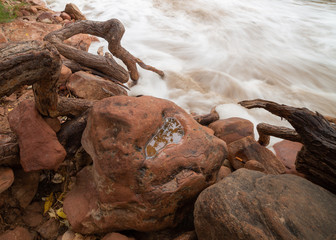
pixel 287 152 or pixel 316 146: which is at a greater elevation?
pixel 316 146

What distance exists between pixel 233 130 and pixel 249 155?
434 mm

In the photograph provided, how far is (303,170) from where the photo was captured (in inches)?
87.8

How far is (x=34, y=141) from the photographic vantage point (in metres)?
2.07

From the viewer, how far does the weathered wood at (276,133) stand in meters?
2.52

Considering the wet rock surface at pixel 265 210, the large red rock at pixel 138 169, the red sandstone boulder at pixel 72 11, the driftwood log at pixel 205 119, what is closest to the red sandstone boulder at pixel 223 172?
the large red rock at pixel 138 169

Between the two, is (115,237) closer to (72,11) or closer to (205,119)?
(205,119)

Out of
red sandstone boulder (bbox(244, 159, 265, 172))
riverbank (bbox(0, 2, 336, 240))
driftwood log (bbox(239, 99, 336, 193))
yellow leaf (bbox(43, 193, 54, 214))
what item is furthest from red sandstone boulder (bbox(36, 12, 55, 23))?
driftwood log (bbox(239, 99, 336, 193))

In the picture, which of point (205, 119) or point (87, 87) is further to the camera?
point (205, 119)

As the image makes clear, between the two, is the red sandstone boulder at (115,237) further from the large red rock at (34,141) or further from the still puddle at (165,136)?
the large red rock at (34,141)

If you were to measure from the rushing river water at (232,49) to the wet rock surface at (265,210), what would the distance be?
2256 mm

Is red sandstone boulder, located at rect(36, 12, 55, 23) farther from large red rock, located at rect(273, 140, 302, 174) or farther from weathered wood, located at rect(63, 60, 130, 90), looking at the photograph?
large red rock, located at rect(273, 140, 302, 174)

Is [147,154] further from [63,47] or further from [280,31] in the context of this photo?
[280,31]

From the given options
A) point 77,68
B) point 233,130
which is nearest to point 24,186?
point 77,68

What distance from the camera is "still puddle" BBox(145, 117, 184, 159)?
1929mm
